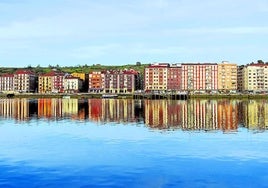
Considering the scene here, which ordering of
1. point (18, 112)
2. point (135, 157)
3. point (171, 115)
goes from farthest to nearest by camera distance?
1. point (18, 112)
2. point (171, 115)
3. point (135, 157)

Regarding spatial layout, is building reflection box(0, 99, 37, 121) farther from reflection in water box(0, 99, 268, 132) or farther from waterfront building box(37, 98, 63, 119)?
waterfront building box(37, 98, 63, 119)

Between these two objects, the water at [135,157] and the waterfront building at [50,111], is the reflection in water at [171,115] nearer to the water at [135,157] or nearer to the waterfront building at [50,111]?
the waterfront building at [50,111]

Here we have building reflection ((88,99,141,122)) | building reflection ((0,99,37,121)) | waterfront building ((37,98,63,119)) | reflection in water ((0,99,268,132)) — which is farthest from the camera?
waterfront building ((37,98,63,119))

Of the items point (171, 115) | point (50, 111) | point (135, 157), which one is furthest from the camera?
point (50, 111)

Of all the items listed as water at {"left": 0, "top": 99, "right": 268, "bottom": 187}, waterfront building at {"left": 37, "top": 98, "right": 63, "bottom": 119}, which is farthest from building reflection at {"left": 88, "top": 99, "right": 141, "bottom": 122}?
water at {"left": 0, "top": 99, "right": 268, "bottom": 187}

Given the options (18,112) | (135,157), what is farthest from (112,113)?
(135,157)

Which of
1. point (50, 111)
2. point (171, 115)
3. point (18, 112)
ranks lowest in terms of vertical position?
point (50, 111)

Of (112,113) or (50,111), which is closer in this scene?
(112,113)

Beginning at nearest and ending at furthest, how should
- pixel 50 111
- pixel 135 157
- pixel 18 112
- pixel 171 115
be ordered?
pixel 135 157, pixel 171 115, pixel 18 112, pixel 50 111

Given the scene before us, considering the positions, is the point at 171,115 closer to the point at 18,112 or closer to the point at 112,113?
the point at 112,113

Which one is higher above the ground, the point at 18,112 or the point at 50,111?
the point at 18,112

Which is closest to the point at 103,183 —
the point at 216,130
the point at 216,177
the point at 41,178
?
the point at 41,178

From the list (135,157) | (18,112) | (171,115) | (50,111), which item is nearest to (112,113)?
(171,115)

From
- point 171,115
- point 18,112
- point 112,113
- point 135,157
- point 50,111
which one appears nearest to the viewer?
point 135,157
